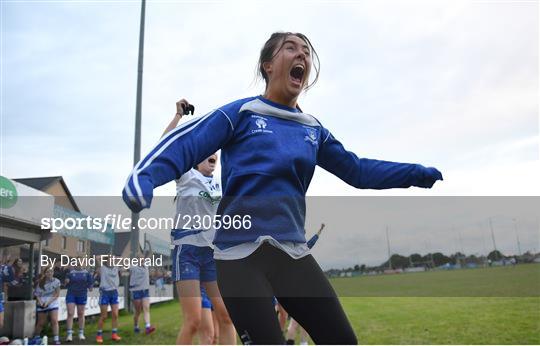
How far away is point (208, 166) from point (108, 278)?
30.4ft

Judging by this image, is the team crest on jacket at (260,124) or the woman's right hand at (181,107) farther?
the woman's right hand at (181,107)

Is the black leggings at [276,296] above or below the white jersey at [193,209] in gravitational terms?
below

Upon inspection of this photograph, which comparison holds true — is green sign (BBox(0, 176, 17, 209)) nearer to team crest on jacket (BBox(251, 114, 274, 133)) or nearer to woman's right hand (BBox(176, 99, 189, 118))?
woman's right hand (BBox(176, 99, 189, 118))

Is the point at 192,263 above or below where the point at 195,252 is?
below

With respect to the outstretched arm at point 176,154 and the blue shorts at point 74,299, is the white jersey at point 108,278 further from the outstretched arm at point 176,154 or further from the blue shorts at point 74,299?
the outstretched arm at point 176,154

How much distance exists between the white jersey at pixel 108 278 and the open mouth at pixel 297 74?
39.1ft

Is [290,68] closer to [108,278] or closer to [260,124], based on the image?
[260,124]

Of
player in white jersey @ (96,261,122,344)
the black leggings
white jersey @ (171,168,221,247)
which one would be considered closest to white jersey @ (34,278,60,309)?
player in white jersey @ (96,261,122,344)

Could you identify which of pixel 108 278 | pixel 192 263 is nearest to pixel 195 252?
pixel 192 263

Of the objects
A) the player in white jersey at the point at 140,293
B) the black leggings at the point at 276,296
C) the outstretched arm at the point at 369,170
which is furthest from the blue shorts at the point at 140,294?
the black leggings at the point at 276,296

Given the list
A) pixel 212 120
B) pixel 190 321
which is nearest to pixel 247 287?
pixel 212 120

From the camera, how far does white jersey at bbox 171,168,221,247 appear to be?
5.88m

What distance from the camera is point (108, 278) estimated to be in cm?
1408

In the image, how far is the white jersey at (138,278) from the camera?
45.1ft
